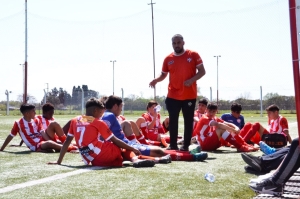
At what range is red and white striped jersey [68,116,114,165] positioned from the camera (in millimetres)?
6262

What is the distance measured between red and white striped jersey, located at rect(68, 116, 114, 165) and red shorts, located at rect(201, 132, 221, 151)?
318 centimetres

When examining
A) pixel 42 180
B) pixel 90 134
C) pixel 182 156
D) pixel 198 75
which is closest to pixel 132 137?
pixel 182 156

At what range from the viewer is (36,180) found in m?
5.24

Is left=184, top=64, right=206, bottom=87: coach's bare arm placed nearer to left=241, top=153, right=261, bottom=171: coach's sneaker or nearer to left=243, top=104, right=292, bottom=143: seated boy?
left=243, top=104, right=292, bottom=143: seated boy

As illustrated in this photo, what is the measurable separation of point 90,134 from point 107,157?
0.36 metres

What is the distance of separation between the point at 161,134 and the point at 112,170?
5.06 meters

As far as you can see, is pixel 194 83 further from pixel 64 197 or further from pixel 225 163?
pixel 64 197

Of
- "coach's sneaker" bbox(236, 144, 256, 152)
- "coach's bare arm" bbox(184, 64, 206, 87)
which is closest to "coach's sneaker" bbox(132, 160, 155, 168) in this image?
"coach's bare arm" bbox(184, 64, 206, 87)

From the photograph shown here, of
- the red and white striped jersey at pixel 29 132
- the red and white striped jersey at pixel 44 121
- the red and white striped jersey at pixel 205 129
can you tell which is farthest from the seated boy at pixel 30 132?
the red and white striped jersey at pixel 205 129

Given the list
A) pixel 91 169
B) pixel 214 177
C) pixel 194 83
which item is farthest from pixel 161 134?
pixel 214 177

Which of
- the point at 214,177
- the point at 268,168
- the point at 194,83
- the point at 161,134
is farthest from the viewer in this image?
the point at 161,134

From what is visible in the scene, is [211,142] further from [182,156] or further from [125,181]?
[125,181]

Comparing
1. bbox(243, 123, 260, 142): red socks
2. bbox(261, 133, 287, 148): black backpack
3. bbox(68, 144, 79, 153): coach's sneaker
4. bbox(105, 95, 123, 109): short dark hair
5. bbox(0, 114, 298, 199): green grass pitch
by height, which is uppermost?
bbox(105, 95, 123, 109): short dark hair

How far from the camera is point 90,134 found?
20.6ft
